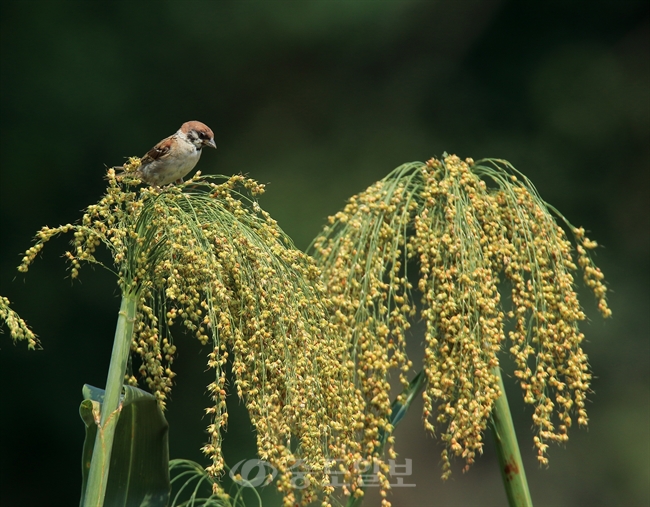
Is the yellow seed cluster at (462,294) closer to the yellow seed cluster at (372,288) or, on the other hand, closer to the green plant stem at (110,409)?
the yellow seed cluster at (372,288)

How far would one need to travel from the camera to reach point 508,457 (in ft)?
6.43

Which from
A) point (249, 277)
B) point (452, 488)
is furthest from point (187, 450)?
point (249, 277)

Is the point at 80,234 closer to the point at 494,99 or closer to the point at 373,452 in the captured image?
the point at 373,452

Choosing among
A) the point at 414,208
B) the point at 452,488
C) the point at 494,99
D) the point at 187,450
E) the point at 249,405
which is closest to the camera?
the point at 249,405

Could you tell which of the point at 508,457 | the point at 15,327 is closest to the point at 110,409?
the point at 15,327

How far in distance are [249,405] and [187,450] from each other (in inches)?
157

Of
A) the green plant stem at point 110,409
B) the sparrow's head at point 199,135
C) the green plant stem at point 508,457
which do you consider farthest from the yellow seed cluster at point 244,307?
the sparrow's head at point 199,135

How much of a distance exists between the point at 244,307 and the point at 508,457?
754 mm

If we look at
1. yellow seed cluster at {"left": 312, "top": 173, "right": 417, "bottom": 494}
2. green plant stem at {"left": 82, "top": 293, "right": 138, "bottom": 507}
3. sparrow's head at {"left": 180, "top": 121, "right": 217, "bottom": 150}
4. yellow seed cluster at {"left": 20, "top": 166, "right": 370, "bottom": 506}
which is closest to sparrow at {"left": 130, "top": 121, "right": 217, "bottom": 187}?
sparrow's head at {"left": 180, "top": 121, "right": 217, "bottom": 150}

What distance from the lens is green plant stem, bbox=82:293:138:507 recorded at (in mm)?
1533

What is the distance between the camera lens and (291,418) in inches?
59.4

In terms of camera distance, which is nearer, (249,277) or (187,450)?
(249,277)

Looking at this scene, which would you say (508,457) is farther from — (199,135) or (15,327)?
(199,135)

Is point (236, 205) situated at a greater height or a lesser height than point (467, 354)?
greater
